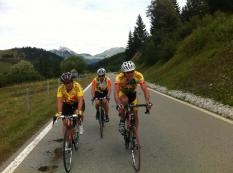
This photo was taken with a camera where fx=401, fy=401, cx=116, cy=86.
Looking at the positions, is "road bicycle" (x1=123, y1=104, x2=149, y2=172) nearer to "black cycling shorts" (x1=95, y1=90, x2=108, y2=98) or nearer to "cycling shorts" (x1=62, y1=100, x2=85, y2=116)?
"cycling shorts" (x1=62, y1=100, x2=85, y2=116)

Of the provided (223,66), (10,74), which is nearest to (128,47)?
(10,74)

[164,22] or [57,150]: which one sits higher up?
[164,22]

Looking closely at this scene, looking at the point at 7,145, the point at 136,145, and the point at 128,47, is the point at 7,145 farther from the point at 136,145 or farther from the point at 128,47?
the point at 128,47

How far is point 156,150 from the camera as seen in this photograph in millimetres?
8461

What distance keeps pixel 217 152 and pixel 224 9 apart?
36.2m

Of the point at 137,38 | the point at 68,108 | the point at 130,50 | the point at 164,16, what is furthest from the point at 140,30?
the point at 68,108

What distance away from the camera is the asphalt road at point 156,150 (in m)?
7.10

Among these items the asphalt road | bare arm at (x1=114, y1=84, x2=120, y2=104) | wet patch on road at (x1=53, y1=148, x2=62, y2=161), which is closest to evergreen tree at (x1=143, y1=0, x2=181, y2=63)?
the asphalt road

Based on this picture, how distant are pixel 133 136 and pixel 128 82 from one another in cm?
127

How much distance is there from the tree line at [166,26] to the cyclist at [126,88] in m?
34.1

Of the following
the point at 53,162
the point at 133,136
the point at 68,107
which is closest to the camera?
the point at 133,136

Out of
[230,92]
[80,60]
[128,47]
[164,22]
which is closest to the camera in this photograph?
[230,92]

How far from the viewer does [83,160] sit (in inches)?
310

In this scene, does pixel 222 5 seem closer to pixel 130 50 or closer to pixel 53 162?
pixel 53 162
